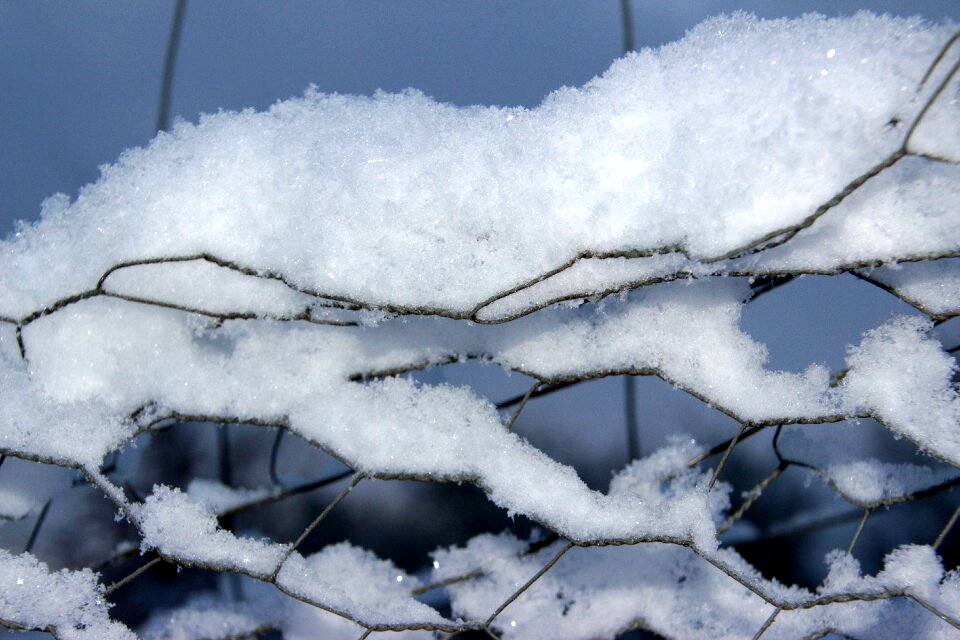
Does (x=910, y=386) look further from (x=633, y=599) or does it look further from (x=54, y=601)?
(x=54, y=601)

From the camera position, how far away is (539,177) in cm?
42

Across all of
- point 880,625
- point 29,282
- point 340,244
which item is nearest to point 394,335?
point 340,244

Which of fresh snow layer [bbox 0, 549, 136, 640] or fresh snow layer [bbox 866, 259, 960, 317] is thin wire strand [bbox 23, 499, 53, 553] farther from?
fresh snow layer [bbox 866, 259, 960, 317]

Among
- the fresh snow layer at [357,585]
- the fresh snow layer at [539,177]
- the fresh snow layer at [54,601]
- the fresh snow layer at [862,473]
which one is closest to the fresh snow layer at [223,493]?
the fresh snow layer at [357,585]

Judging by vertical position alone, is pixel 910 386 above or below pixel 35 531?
below

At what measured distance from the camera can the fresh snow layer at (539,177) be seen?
39 centimetres

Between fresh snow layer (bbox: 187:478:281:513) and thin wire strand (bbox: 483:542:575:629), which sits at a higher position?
fresh snow layer (bbox: 187:478:281:513)

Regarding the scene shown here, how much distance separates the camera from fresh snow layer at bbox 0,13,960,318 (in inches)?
15.4

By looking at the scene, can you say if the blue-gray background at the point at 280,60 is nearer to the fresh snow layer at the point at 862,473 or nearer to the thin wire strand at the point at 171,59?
the thin wire strand at the point at 171,59

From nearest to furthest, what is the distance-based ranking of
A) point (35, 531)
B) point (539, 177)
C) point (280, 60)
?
point (539, 177)
point (280, 60)
point (35, 531)

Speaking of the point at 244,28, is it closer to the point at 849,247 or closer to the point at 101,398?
the point at 101,398

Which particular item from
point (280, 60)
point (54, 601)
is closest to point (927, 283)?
point (280, 60)

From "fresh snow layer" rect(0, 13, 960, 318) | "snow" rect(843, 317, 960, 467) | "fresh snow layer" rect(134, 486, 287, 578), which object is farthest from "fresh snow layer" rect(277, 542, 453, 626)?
"snow" rect(843, 317, 960, 467)

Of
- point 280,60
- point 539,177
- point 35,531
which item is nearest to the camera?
point 539,177
